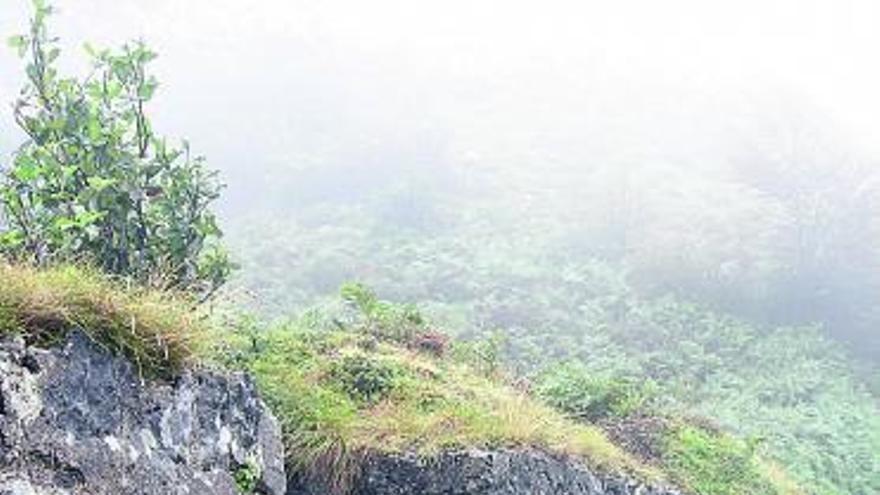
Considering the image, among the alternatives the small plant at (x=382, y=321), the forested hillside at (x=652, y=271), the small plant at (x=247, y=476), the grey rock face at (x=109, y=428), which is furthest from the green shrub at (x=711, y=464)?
the grey rock face at (x=109, y=428)

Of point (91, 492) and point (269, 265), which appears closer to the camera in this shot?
point (91, 492)

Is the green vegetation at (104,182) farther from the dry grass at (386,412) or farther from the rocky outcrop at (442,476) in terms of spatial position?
the rocky outcrop at (442,476)

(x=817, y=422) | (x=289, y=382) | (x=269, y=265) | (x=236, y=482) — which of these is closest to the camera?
(x=236, y=482)

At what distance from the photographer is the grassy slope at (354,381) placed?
217 inches

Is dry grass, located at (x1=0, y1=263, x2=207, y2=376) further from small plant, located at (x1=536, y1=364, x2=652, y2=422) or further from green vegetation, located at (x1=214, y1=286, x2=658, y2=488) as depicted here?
small plant, located at (x1=536, y1=364, x2=652, y2=422)

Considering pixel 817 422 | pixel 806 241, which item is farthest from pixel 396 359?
pixel 806 241

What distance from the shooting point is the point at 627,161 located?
111ft

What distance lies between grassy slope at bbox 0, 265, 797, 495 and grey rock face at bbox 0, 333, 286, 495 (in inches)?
5.5

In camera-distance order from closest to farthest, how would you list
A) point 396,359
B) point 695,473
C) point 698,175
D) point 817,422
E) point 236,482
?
point 236,482 < point 396,359 < point 695,473 < point 817,422 < point 698,175

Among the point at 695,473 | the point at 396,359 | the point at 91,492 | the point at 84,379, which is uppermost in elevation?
the point at 84,379

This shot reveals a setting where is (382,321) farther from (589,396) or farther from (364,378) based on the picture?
(364,378)

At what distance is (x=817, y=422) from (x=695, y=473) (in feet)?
29.4

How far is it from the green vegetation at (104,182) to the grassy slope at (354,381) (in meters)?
0.69

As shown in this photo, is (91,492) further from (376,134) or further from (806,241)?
(376,134)
